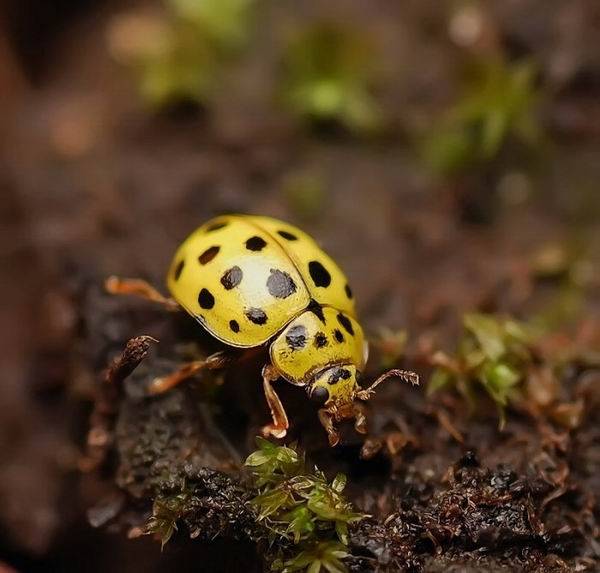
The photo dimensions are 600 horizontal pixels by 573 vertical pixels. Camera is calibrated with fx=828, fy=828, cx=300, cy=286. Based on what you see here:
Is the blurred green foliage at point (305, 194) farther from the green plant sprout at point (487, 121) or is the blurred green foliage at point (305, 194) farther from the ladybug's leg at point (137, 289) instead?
the ladybug's leg at point (137, 289)

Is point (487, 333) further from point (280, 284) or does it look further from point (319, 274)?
point (280, 284)

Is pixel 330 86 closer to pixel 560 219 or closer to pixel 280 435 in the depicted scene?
pixel 560 219

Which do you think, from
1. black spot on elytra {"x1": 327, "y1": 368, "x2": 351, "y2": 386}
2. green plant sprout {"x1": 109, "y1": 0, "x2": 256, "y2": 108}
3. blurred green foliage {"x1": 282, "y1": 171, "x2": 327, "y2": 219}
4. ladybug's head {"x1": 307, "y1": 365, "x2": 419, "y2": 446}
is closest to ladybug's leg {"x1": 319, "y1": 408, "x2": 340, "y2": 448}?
ladybug's head {"x1": 307, "y1": 365, "x2": 419, "y2": 446}

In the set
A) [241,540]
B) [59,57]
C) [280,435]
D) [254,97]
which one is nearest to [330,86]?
[254,97]

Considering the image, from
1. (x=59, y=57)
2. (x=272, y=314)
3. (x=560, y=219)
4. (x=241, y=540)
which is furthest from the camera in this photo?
(x=59, y=57)

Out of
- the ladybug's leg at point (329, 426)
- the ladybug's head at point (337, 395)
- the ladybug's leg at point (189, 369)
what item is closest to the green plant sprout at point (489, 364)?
the ladybug's head at point (337, 395)

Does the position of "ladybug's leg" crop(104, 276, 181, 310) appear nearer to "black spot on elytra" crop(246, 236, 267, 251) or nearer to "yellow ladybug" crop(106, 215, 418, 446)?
"yellow ladybug" crop(106, 215, 418, 446)
